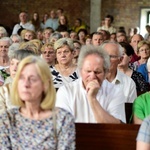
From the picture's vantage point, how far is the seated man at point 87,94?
342 centimetres

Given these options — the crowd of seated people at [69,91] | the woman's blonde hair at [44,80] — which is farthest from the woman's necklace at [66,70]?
the woman's blonde hair at [44,80]

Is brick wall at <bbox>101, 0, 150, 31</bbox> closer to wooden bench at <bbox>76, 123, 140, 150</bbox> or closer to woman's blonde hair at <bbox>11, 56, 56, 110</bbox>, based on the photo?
wooden bench at <bbox>76, 123, 140, 150</bbox>

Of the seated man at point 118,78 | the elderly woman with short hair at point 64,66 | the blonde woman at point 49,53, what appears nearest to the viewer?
the seated man at point 118,78

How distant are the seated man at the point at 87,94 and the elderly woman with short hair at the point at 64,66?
5.14 ft

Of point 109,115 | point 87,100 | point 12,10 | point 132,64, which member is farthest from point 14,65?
point 12,10

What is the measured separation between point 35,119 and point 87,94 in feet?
2.21

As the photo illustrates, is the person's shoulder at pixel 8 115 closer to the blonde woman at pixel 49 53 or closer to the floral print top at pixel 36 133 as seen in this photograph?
the floral print top at pixel 36 133

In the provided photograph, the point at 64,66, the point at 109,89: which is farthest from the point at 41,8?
the point at 109,89

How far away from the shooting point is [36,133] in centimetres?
271

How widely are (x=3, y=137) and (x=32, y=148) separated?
188 mm

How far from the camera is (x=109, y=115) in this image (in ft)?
10.8

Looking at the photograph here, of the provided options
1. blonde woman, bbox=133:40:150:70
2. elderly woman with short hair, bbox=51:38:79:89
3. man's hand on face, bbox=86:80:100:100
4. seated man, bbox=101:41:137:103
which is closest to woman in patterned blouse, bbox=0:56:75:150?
man's hand on face, bbox=86:80:100:100

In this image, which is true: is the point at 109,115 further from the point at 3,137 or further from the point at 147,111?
the point at 3,137

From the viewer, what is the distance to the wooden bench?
10.1 feet
